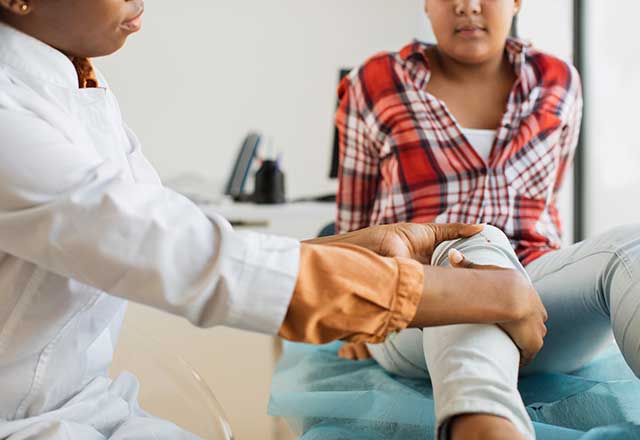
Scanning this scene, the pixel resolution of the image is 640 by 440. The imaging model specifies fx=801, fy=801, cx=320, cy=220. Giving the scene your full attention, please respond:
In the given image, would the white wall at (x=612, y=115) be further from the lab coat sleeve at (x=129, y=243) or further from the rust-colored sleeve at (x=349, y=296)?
the lab coat sleeve at (x=129, y=243)

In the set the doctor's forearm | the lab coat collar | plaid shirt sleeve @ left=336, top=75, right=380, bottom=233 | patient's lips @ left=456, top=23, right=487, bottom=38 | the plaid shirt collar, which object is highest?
the lab coat collar

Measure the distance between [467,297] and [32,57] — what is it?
540mm

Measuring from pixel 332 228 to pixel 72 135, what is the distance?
1.46m

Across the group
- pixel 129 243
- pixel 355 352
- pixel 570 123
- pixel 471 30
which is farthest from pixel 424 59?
pixel 129 243

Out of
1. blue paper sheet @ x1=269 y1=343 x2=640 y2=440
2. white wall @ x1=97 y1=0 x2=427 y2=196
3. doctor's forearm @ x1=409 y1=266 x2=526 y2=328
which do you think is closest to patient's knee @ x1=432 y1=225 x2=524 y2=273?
doctor's forearm @ x1=409 y1=266 x2=526 y2=328

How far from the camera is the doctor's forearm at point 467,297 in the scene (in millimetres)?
818

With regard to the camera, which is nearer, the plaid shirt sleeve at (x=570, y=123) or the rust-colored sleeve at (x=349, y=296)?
the rust-colored sleeve at (x=349, y=296)

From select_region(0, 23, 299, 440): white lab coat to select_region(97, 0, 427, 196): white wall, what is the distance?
3977 millimetres

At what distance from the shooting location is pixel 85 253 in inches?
28.9

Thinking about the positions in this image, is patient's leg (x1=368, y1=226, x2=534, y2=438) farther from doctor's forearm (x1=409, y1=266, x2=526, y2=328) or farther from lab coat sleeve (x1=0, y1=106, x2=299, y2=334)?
lab coat sleeve (x1=0, y1=106, x2=299, y2=334)

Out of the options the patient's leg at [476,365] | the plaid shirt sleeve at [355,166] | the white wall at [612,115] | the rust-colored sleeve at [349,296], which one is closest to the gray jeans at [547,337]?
the patient's leg at [476,365]

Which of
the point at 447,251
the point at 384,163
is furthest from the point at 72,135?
the point at 384,163

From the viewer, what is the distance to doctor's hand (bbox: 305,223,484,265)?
109cm

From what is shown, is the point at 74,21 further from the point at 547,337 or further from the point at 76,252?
the point at 547,337
